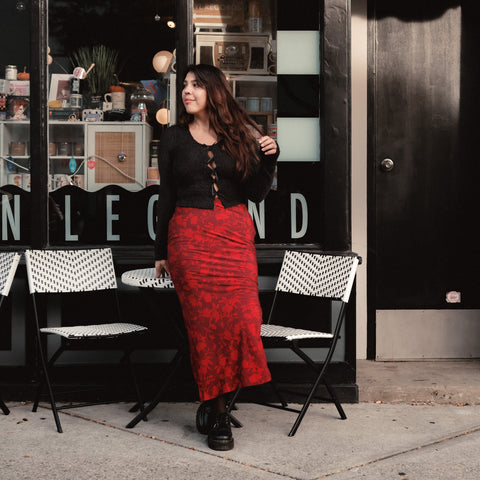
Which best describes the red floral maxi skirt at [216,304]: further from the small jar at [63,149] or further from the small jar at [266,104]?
the small jar at [63,149]

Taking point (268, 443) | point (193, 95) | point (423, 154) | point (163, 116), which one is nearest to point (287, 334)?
point (268, 443)

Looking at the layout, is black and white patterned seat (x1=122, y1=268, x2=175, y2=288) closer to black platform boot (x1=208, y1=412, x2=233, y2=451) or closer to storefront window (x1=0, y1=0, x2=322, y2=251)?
storefront window (x1=0, y1=0, x2=322, y2=251)

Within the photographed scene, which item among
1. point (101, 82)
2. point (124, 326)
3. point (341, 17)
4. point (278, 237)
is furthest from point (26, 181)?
point (341, 17)

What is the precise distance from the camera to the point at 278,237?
198 inches

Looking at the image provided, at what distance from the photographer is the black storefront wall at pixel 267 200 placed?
4.88m

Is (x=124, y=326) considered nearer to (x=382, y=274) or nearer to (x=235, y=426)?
(x=235, y=426)

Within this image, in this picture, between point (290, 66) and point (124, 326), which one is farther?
point (290, 66)

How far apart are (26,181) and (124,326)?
4.32 ft

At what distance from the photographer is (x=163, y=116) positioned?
5.11 m

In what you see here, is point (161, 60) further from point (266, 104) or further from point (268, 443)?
point (268, 443)

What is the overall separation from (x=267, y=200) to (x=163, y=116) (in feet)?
3.07

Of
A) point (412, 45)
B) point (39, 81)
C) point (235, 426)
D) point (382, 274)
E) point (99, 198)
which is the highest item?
point (412, 45)

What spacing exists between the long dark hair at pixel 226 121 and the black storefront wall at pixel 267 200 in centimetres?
101

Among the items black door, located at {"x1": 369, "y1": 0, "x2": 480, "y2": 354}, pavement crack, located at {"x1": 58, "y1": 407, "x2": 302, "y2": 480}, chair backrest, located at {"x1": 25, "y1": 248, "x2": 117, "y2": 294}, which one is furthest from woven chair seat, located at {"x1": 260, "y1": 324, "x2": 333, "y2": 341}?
black door, located at {"x1": 369, "y1": 0, "x2": 480, "y2": 354}
